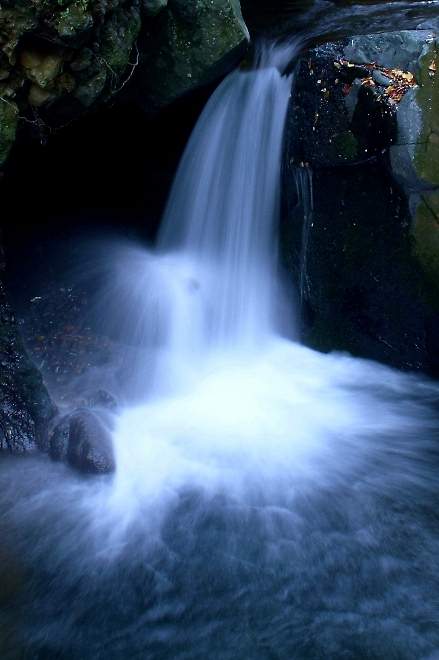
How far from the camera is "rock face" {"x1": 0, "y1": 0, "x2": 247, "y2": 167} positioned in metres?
4.10

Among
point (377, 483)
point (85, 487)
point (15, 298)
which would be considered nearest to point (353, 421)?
point (377, 483)

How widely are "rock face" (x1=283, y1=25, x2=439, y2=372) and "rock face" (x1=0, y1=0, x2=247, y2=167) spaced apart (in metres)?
0.91

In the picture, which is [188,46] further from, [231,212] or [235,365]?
[235,365]

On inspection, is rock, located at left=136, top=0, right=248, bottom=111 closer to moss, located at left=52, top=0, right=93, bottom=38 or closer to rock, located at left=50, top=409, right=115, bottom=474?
moss, located at left=52, top=0, right=93, bottom=38

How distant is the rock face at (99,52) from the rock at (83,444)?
204cm

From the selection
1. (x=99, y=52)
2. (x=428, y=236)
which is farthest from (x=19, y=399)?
(x=428, y=236)

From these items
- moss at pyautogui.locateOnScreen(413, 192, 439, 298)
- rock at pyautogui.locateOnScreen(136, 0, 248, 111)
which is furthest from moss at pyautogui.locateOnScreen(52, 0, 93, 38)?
moss at pyautogui.locateOnScreen(413, 192, 439, 298)

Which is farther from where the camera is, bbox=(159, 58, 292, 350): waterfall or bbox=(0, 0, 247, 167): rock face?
bbox=(159, 58, 292, 350): waterfall

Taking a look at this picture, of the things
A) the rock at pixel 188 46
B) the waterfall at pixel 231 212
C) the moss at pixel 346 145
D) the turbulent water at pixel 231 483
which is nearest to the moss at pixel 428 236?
the moss at pixel 346 145

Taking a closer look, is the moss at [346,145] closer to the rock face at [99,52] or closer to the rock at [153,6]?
the rock face at [99,52]

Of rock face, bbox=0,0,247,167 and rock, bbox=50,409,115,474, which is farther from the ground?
rock face, bbox=0,0,247,167

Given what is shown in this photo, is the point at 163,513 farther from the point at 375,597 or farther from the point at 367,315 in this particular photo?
the point at 367,315

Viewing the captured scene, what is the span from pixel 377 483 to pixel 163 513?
1569 millimetres

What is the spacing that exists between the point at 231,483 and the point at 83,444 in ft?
3.77
